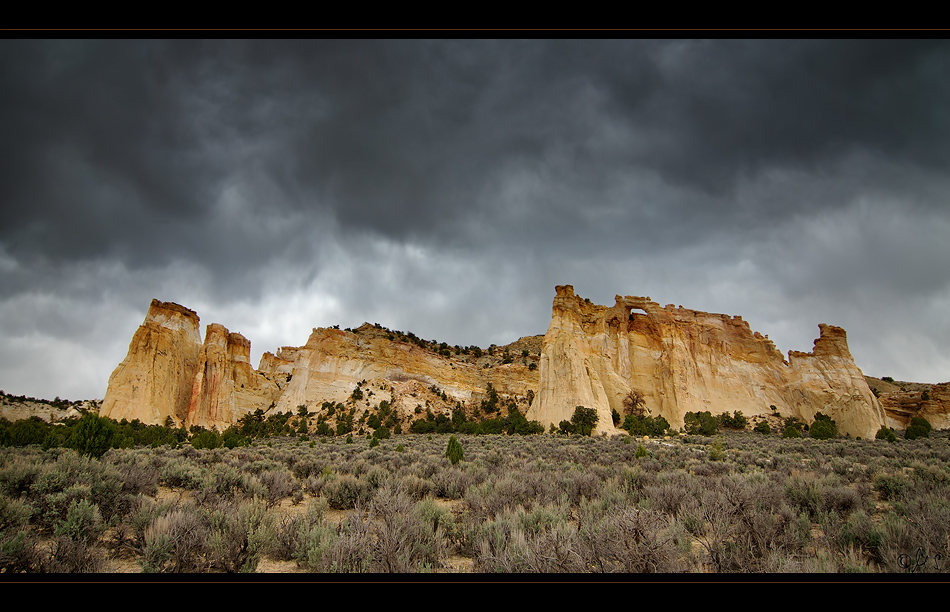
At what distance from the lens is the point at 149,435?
72.2 ft

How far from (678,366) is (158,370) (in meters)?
66.1

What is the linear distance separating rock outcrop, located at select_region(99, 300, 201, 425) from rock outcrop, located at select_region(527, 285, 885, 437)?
45985mm

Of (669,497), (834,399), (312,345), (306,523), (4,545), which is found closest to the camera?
(4,545)

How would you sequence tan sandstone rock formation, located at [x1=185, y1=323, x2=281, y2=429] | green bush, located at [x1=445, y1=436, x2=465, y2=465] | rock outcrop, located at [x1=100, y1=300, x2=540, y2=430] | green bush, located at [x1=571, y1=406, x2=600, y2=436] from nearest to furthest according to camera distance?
green bush, located at [x1=445, y1=436, x2=465, y2=465], green bush, located at [x1=571, y1=406, x2=600, y2=436], rock outcrop, located at [x1=100, y1=300, x2=540, y2=430], tan sandstone rock formation, located at [x1=185, y1=323, x2=281, y2=429]

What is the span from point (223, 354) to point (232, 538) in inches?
2438

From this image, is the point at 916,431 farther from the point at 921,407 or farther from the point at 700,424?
the point at 921,407

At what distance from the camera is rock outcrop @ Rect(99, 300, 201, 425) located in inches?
1710

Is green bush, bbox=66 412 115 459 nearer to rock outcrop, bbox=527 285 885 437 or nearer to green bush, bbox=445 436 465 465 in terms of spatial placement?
green bush, bbox=445 436 465 465

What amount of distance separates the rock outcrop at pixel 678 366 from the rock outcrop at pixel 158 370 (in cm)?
4599

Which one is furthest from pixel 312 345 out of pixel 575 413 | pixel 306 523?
pixel 306 523

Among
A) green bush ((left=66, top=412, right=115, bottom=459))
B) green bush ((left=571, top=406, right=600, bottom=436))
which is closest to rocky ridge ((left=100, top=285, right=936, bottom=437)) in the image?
green bush ((left=571, top=406, right=600, bottom=436))

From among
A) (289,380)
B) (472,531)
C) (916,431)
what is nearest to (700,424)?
(916,431)
